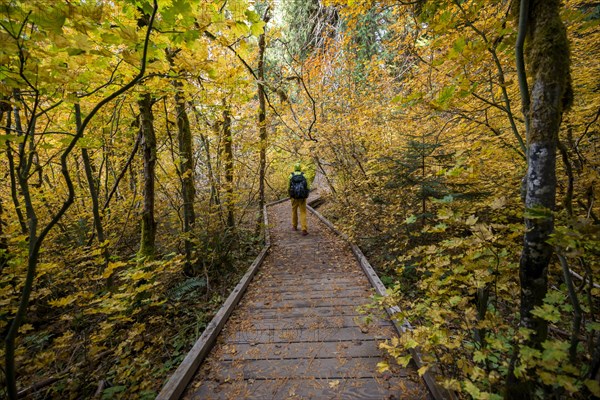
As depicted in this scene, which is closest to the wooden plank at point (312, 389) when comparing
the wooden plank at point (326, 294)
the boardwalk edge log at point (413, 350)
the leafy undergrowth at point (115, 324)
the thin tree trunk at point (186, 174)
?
the boardwalk edge log at point (413, 350)

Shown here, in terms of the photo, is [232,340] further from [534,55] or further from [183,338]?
[534,55]

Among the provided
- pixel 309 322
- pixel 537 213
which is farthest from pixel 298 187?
pixel 537 213

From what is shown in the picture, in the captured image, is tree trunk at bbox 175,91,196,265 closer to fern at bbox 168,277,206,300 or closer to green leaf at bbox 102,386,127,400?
fern at bbox 168,277,206,300

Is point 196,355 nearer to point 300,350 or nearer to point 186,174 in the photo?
point 300,350

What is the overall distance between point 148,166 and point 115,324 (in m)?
2.79

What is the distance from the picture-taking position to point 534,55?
1.69 meters

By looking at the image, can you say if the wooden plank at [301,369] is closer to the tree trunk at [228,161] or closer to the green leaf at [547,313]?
the green leaf at [547,313]

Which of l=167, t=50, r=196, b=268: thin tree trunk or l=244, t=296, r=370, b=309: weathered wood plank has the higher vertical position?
l=167, t=50, r=196, b=268: thin tree trunk

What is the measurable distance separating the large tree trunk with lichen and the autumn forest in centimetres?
1

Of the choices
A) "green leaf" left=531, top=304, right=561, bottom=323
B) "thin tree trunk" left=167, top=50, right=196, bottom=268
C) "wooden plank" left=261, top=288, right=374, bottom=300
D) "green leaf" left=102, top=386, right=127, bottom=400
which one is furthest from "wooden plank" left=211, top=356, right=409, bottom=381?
"thin tree trunk" left=167, top=50, right=196, bottom=268

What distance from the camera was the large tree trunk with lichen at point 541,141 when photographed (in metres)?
1.60

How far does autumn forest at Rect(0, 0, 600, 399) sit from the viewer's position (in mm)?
1709

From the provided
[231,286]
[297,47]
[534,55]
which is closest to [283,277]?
[231,286]

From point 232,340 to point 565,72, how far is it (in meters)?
4.23
